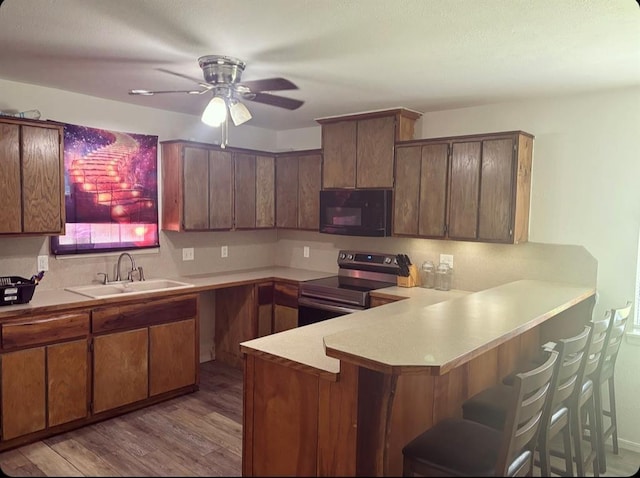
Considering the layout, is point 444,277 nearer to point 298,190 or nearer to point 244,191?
point 298,190

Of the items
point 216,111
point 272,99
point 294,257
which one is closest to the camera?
point 216,111

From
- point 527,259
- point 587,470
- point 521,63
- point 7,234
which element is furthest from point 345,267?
point 587,470

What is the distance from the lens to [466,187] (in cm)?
351

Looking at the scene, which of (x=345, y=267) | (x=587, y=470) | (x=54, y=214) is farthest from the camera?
(x=345, y=267)

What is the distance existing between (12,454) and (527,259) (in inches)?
138

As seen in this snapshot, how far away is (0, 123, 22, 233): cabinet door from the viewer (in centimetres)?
293

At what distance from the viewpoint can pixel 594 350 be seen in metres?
2.13

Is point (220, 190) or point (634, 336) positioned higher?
point (220, 190)

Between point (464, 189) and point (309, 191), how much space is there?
Answer: 1521 millimetres

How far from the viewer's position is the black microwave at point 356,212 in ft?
12.9

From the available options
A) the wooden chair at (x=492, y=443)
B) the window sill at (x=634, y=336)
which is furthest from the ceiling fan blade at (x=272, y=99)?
the window sill at (x=634, y=336)

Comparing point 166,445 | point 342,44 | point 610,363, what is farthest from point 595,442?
point 342,44

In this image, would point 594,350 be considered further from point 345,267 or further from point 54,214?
point 54,214

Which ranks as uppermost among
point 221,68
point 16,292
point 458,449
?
point 221,68
